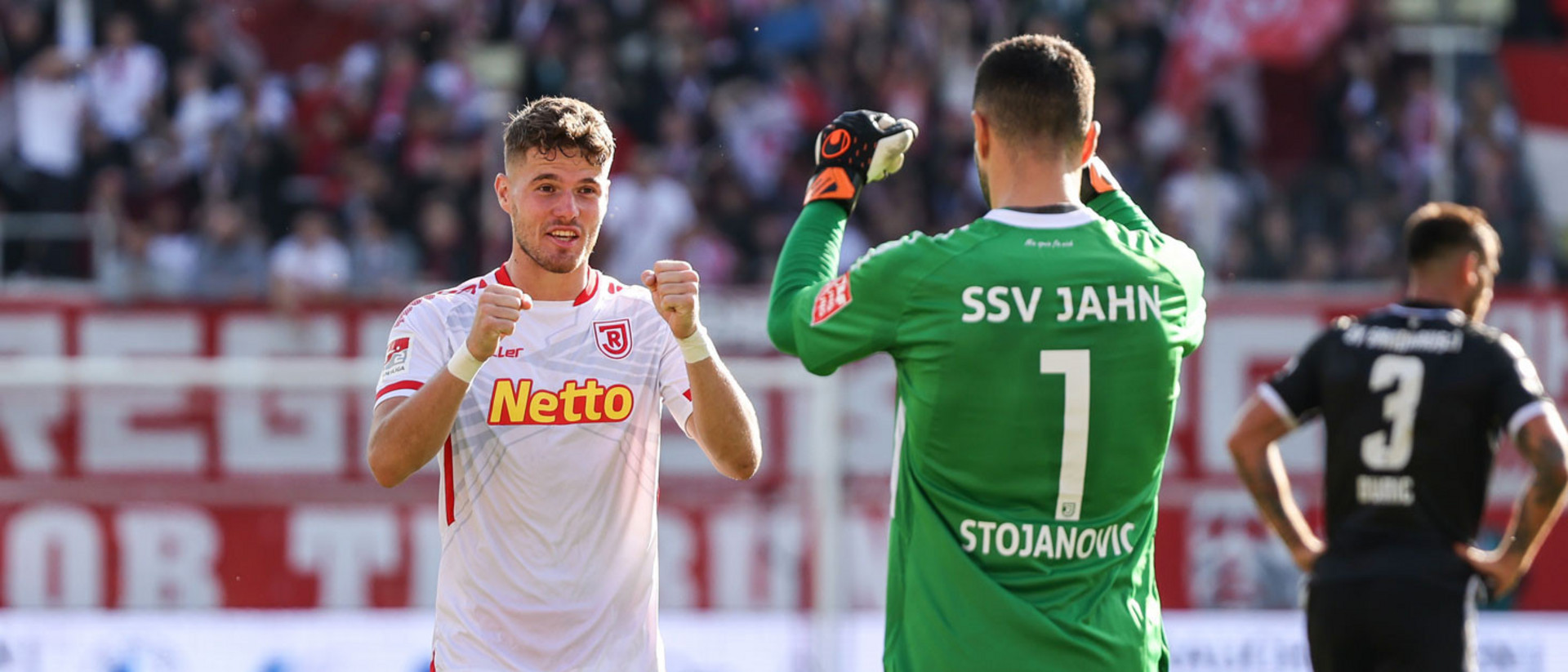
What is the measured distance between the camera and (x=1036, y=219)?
3.77 m

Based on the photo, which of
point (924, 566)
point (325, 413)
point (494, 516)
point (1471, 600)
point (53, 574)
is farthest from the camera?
point (325, 413)

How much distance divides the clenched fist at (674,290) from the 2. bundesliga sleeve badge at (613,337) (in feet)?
1.57

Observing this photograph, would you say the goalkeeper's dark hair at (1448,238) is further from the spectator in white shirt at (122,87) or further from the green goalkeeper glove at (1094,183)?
Answer: the spectator in white shirt at (122,87)

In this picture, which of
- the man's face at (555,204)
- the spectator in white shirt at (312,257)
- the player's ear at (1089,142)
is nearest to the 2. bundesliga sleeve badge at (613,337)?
the man's face at (555,204)

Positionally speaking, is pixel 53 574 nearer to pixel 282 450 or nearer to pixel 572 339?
pixel 282 450

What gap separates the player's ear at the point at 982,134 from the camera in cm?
381

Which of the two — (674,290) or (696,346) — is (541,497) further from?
(674,290)

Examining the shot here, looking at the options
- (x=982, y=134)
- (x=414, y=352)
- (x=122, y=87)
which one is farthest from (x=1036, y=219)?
(x=122, y=87)

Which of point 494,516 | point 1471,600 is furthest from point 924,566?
point 1471,600

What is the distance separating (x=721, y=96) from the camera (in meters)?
15.8

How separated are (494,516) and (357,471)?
471cm

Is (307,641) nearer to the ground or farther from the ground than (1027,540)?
nearer to the ground

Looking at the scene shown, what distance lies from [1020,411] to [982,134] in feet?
1.89

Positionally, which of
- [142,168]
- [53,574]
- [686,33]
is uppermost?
[686,33]
